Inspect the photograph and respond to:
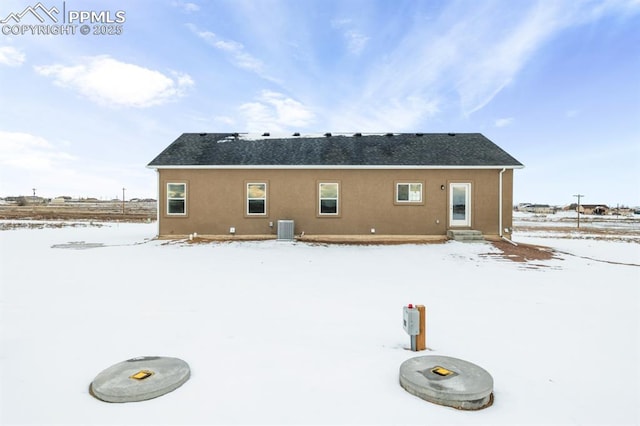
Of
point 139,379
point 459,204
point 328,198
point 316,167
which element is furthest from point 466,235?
point 139,379

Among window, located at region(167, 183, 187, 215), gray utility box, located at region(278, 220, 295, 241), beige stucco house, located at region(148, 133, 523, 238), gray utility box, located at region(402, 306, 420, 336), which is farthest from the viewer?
window, located at region(167, 183, 187, 215)

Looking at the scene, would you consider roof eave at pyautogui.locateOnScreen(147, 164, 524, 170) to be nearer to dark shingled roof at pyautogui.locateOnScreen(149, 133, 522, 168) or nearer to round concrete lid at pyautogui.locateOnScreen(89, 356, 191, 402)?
dark shingled roof at pyautogui.locateOnScreen(149, 133, 522, 168)

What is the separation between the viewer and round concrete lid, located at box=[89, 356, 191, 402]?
3129mm

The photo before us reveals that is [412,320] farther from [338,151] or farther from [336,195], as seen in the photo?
[338,151]

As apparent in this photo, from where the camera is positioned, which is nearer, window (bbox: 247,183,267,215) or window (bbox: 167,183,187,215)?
window (bbox: 247,183,267,215)

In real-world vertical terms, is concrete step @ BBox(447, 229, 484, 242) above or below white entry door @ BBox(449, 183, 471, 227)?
below

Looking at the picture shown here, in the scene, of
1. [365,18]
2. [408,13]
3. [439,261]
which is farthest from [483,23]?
[439,261]

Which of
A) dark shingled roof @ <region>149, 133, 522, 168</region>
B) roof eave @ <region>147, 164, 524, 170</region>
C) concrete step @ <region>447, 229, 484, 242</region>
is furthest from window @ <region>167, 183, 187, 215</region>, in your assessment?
concrete step @ <region>447, 229, 484, 242</region>

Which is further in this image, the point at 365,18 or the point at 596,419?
the point at 365,18

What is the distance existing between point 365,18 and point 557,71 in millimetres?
12657

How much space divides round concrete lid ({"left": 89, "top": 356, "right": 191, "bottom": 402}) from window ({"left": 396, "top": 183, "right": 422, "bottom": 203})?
12.6m

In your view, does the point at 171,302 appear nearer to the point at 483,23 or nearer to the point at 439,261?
the point at 439,261

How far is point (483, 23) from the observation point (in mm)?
16172

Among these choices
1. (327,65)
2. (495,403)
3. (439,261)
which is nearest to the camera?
(495,403)
